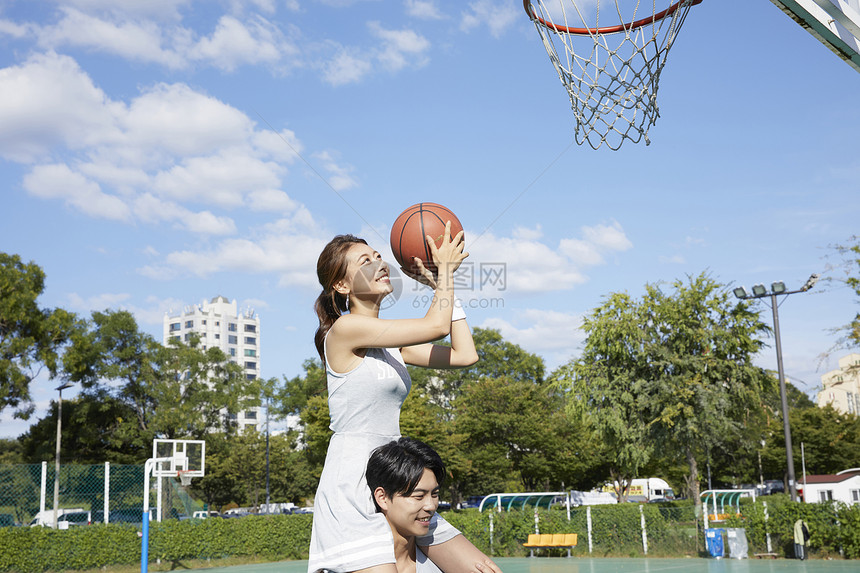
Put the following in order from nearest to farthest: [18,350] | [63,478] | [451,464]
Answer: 1. [63,478]
2. [18,350]
3. [451,464]

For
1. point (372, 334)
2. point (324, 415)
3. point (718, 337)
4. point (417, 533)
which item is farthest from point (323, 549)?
point (324, 415)

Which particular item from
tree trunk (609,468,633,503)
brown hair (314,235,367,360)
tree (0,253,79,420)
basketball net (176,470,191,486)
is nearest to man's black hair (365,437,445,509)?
brown hair (314,235,367,360)

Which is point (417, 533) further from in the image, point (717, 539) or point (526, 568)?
point (717, 539)

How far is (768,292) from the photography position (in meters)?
20.5

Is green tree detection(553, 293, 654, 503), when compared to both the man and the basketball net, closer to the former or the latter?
the basketball net

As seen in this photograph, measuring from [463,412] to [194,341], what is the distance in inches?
607

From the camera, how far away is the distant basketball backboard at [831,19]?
4.45 meters

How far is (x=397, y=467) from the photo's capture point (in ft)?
10.5

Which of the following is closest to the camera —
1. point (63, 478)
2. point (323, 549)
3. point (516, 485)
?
point (323, 549)

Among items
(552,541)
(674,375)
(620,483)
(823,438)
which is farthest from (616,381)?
(823,438)

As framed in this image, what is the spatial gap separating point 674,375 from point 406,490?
19.4 m

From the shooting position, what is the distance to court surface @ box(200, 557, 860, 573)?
16062 mm

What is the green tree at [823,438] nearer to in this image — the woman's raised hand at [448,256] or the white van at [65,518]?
the white van at [65,518]

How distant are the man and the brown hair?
1.95ft
